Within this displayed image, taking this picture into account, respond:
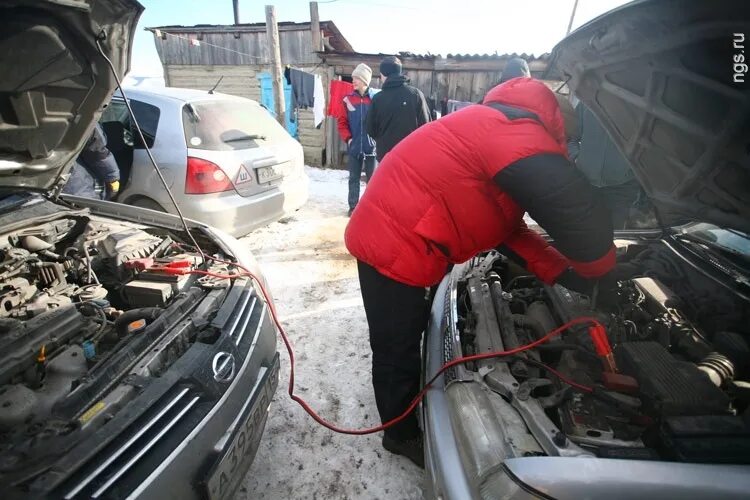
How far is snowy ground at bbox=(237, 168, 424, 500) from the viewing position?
1.94 m

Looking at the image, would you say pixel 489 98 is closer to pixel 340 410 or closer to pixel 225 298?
pixel 225 298

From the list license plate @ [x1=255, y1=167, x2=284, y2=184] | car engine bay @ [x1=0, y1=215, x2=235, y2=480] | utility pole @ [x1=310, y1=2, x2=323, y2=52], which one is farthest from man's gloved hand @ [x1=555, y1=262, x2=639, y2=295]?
utility pole @ [x1=310, y1=2, x2=323, y2=52]

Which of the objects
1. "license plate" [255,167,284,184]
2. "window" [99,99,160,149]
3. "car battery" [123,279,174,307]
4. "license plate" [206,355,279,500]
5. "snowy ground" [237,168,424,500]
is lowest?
"snowy ground" [237,168,424,500]

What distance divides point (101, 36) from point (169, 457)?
1810mm

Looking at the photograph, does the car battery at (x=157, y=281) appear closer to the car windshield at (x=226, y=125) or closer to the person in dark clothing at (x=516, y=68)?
the car windshield at (x=226, y=125)

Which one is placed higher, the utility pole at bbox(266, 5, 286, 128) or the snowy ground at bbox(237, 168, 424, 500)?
the utility pole at bbox(266, 5, 286, 128)

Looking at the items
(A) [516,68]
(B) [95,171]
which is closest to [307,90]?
(A) [516,68]

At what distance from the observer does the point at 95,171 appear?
11.7ft

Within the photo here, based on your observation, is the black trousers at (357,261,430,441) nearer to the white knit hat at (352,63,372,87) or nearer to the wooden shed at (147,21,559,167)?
the white knit hat at (352,63,372,87)

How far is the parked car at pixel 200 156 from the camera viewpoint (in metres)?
3.62

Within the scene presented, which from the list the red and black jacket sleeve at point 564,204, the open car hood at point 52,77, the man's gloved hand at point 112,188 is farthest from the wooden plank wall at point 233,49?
Answer: the red and black jacket sleeve at point 564,204

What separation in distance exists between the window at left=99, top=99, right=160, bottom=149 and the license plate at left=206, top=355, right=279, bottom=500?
3.08 m

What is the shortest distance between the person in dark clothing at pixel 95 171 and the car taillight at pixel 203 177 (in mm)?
738

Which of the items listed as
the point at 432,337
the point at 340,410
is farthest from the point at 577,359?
the point at 340,410
